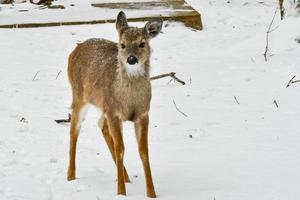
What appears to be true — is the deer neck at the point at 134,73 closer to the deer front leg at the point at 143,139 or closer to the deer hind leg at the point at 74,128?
the deer front leg at the point at 143,139

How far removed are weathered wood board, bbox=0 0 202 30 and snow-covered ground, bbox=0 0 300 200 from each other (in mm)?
331

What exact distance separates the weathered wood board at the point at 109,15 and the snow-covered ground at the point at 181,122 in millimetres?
331

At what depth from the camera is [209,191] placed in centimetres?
548

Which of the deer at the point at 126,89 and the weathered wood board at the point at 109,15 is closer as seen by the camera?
the deer at the point at 126,89

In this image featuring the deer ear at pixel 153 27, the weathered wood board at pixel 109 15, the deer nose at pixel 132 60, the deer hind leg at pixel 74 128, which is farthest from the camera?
the weathered wood board at pixel 109 15

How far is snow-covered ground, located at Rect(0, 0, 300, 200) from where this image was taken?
567 cm

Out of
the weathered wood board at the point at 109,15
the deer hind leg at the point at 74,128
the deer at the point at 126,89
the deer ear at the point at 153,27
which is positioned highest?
the deer ear at the point at 153,27

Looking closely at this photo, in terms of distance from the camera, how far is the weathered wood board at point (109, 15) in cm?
1338

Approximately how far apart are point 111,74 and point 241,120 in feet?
8.83

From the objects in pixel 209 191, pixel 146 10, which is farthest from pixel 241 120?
pixel 146 10

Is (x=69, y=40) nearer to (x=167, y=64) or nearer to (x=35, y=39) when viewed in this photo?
(x=35, y=39)

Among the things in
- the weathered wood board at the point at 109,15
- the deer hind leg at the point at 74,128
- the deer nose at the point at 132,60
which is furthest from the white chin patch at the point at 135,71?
the weathered wood board at the point at 109,15

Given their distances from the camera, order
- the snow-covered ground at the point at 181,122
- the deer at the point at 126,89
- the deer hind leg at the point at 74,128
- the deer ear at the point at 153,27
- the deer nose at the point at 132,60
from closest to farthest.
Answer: the deer nose at the point at 132,60 → the deer at the point at 126,89 → the deer ear at the point at 153,27 → the snow-covered ground at the point at 181,122 → the deer hind leg at the point at 74,128

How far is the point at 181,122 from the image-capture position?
306 inches
